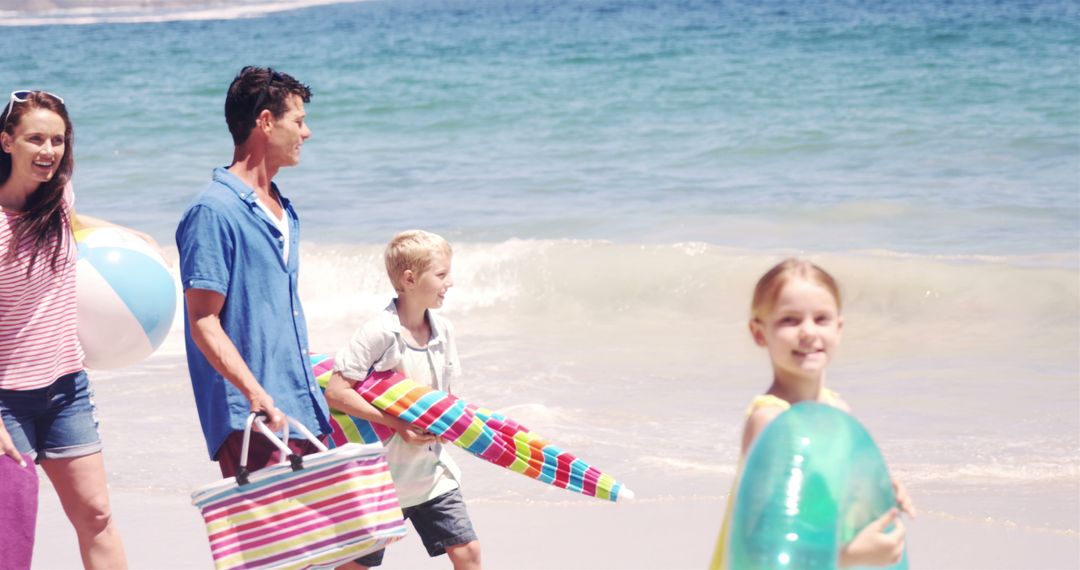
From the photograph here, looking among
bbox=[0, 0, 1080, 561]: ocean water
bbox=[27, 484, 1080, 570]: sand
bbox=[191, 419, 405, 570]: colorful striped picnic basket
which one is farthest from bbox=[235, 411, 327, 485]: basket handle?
bbox=[0, 0, 1080, 561]: ocean water

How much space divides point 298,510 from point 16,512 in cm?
76

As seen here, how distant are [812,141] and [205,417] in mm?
13318

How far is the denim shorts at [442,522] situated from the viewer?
3.91m

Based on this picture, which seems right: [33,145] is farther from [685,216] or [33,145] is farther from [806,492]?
[685,216]

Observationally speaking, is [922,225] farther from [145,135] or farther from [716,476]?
[145,135]

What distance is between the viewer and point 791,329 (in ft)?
8.29

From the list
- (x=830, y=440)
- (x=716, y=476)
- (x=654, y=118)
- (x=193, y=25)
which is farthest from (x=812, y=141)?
(x=193, y=25)

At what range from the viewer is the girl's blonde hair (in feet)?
8.30

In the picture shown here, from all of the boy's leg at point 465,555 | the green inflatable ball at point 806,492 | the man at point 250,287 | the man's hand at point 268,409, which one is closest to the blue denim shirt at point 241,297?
the man at point 250,287

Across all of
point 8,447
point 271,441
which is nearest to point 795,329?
point 271,441

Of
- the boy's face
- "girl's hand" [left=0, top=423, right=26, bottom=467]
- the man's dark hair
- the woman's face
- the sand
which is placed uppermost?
the man's dark hair

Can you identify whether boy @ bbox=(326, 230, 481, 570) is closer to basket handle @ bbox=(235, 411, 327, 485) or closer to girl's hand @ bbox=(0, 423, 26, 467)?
basket handle @ bbox=(235, 411, 327, 485)

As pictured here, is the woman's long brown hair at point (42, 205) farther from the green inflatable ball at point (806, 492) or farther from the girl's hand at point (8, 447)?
the green inflatable ball at point (806, 492)

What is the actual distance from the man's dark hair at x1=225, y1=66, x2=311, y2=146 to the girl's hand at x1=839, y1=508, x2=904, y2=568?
1.89 m
